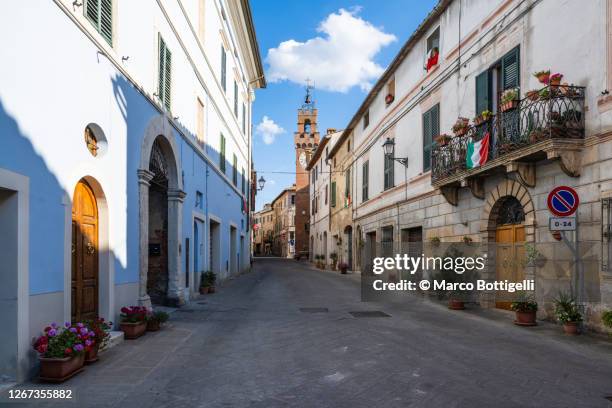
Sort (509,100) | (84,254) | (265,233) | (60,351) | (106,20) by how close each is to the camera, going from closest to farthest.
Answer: (60,351), (84,254), (106,20), (509,100), (265,233)

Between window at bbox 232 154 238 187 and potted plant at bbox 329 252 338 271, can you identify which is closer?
window at bbox 232 154 238 187

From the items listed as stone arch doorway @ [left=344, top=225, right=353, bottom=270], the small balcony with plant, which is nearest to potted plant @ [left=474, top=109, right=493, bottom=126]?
the small balcony with plant

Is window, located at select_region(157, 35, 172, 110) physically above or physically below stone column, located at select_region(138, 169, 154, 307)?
above

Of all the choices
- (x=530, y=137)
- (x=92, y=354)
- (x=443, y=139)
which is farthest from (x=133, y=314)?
(x=443, y=139)

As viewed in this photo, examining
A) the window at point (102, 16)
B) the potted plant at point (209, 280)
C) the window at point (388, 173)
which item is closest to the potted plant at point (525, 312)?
the window at point (102, 16)

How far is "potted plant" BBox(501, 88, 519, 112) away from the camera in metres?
10.6

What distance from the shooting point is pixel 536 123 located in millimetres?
9609

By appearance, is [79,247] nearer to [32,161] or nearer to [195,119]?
[32,161]

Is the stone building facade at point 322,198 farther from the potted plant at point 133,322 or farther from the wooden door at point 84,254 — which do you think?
the wooden door at point 84,254

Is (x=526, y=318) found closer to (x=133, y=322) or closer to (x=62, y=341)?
(x=133, y=322)

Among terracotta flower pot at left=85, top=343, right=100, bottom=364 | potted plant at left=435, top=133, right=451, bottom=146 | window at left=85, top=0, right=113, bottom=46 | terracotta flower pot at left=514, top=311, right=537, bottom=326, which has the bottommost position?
terracotta flower pot at left=514, top=311, right=537, bottom=326

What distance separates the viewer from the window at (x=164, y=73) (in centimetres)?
1104

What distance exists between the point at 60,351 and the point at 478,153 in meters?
9.68

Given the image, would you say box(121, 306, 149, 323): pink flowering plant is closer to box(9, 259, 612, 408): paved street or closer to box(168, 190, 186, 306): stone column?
box(9, 259, 612, 408): paved street
